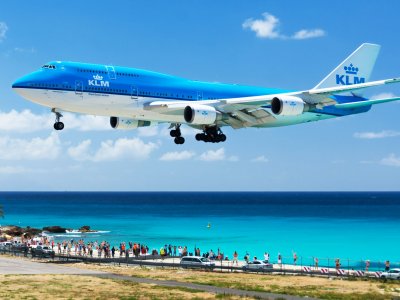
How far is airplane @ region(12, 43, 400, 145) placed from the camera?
43.2 meters

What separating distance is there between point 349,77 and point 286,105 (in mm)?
18652

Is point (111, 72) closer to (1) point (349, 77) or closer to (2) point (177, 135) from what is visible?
(2) point (177, 135)

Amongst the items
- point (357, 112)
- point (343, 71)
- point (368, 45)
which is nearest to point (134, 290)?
point (357, 112)

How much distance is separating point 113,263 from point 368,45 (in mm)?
34481

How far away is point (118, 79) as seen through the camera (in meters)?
45.5

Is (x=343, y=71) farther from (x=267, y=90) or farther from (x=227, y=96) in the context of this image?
(x=227, y=96)

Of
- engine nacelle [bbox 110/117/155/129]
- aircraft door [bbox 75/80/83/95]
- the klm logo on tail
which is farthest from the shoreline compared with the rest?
the klm logo on tail

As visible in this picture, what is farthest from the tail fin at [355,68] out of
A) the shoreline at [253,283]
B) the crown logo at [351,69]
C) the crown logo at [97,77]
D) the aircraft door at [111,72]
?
the crown logo at [97,77]

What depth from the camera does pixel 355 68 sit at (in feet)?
202

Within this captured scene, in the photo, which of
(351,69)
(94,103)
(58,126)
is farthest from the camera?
(351,69)

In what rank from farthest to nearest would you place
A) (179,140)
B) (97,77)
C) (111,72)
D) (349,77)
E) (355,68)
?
(355,68) < (349,77) < (179,140) < (111,72) < (97,77)

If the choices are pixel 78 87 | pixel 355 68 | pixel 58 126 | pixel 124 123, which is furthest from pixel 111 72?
pixel 355 68

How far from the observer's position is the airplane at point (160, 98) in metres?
43.2

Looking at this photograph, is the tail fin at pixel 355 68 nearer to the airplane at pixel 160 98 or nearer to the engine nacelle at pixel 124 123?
the airplane at pixel 160 98
